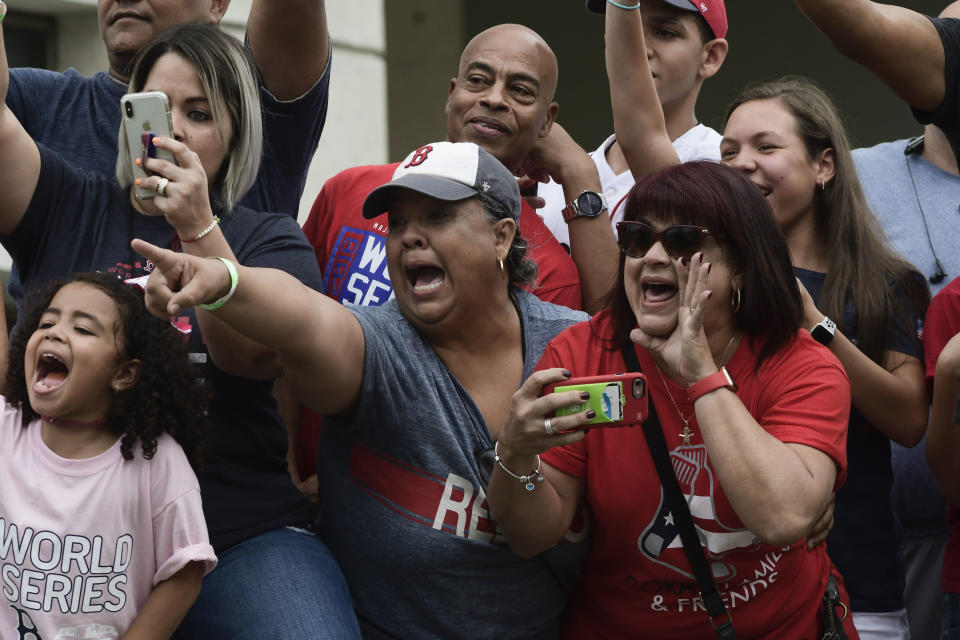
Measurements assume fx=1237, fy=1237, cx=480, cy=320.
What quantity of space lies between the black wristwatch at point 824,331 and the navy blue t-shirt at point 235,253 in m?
1.26

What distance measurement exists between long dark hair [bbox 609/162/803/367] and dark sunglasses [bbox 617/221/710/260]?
39 mm

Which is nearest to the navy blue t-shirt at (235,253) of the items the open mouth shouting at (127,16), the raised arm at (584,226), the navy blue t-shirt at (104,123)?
the navy blue t-shirt at (104,123)

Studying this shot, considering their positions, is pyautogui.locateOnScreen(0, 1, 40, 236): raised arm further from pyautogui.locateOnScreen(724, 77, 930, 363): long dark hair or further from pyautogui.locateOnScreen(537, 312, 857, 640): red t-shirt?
pyautogui.locateOnScreen(724, 77, 930, 363): long dark hair

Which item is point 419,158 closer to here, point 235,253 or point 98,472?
point 235,253

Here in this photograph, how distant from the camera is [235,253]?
9.53ft

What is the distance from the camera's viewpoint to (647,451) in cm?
277

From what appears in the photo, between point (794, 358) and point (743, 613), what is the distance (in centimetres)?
58

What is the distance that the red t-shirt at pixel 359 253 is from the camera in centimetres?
343

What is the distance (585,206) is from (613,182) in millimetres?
469

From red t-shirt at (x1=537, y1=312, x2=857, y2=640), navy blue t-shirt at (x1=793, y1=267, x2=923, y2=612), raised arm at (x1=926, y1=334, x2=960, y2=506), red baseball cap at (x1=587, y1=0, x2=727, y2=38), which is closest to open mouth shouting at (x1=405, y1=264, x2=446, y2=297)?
red t-shirt at (x1=537, y1=312, x2=857, y2=640)

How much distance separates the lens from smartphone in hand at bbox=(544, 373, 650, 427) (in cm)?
247

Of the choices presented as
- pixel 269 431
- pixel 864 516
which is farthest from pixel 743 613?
pixel 269 431

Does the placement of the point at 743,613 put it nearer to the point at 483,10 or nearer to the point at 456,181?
the point at 456,181

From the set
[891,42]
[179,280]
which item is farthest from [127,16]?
[891,42]
